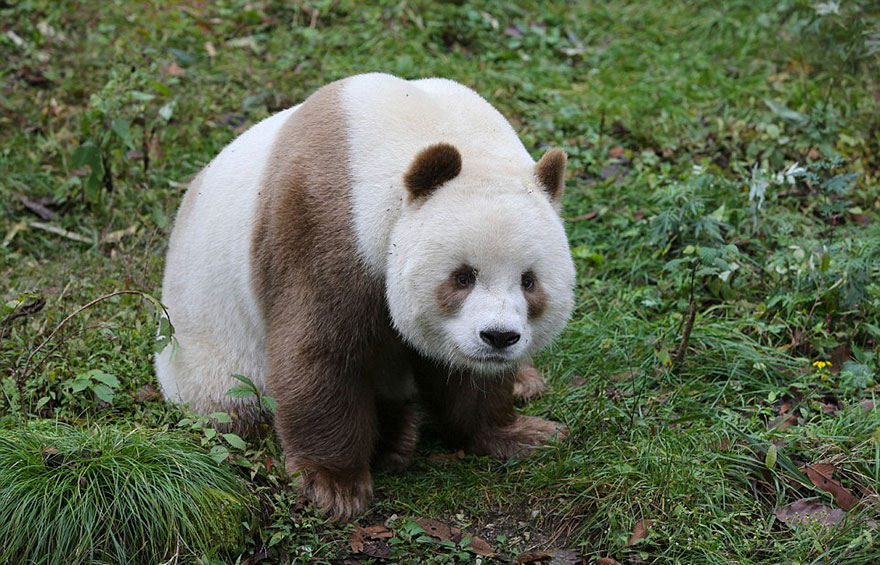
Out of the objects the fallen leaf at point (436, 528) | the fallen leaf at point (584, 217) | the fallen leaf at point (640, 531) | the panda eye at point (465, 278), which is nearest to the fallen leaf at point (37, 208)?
the fallen leaf at point (584, 217)

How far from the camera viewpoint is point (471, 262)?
153 inches

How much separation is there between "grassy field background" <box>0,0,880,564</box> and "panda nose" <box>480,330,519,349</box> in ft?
2.91

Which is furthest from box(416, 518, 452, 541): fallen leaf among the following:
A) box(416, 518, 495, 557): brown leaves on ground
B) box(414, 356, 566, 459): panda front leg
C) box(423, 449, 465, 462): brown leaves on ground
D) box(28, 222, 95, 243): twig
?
box(28, 222, 95, 243): twig

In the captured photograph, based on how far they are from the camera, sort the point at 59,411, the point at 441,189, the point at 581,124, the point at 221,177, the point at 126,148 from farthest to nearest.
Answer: the point at 581,124
the point at 126,148
the point at 221,177
the point at 59,411
the point at 441,189

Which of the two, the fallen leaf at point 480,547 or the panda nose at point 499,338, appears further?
the fallen leaf at point 480,547

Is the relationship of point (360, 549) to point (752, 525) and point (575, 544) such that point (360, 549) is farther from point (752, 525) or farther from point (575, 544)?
point (752, 525)

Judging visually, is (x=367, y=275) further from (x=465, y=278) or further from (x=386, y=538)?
(x=386, y=538)

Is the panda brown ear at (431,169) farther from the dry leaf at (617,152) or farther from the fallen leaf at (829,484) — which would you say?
the dry leaf at (617,152)

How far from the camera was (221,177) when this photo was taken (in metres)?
4.89

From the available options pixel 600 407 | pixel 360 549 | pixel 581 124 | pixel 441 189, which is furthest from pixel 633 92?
pixel 360 549

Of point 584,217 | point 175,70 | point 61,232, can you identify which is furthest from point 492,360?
point 175,70

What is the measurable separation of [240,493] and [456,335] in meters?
1.12

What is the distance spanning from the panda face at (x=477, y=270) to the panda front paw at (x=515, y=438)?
973 millimetres

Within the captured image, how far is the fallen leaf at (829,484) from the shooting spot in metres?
4.08
